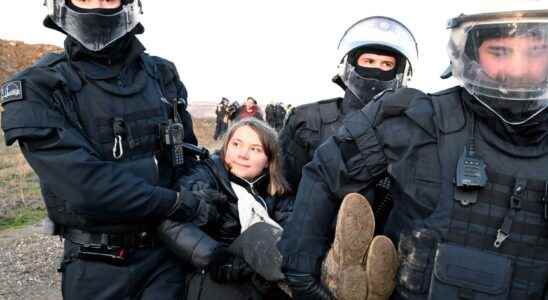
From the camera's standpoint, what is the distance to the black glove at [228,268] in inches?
93.4

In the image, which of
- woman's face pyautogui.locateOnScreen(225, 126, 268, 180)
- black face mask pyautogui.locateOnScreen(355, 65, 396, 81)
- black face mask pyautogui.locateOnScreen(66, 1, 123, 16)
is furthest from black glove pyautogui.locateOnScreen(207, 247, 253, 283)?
black face mask pyautogui.locateOnScreen(355, 65, 396, 81)

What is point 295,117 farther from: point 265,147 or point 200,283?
point 200,283


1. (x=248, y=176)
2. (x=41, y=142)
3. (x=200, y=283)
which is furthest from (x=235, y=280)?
(x=41, y=142)

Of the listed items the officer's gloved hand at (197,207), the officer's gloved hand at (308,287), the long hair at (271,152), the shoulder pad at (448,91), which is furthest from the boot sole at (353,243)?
the long hair at (271,152)

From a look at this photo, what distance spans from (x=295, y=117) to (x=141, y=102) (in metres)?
1.16

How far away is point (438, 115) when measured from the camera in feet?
5.96

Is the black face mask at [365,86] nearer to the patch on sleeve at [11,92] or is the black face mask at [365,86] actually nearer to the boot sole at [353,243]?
the boot sole at [353,243]

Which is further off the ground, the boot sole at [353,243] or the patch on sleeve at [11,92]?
the patch on sleeve at [11,92]

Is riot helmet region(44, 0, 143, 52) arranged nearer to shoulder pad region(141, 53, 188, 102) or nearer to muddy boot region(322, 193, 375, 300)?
shoulder pad region(141, 53, 188, 102)

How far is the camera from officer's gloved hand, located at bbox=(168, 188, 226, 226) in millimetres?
2367

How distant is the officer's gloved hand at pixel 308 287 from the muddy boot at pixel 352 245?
0.33 feet

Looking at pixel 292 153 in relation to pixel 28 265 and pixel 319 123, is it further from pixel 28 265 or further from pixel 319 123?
pixel 28 265

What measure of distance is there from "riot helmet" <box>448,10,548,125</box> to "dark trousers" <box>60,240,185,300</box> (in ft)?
5.14

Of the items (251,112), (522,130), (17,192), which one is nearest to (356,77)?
(522,130)
